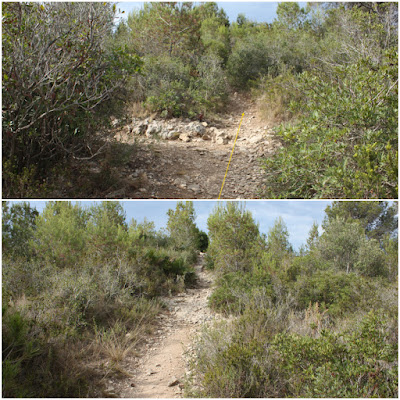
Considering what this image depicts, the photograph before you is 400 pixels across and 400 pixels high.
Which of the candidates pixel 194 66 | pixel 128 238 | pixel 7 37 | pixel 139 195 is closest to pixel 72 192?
pixel 139 195

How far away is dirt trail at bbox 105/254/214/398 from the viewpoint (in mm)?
4250

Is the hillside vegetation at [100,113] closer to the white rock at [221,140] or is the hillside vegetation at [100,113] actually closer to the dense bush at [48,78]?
the dense bush at [48,78]

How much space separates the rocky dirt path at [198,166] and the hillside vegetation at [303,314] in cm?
154

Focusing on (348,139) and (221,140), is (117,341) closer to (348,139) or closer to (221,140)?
(348,139)

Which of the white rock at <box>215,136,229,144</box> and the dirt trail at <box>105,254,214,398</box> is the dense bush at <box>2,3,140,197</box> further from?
the white rock at <box>215,136,229,144</box>

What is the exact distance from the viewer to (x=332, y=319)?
5629 millimetres

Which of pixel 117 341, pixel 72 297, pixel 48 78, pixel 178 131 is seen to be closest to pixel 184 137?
pixel 178 131

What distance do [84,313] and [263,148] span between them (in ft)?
17.2

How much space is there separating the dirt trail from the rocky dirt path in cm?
242

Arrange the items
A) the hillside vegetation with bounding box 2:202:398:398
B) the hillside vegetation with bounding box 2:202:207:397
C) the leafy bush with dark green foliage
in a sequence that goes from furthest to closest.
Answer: the leafy bush with dark green foliage < the hillside vegetation with bounding box 2:202:207:397 < the hillside vegetation with bounding box 2:202:398:398

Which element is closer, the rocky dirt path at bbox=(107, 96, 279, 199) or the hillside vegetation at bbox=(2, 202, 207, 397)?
the hillside vegetation at bbox=(2, 202, 207, 397)

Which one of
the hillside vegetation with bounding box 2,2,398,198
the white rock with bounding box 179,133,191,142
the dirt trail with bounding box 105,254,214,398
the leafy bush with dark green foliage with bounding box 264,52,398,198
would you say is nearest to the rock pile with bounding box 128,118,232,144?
the white rock with bounding box 179,133,191,142

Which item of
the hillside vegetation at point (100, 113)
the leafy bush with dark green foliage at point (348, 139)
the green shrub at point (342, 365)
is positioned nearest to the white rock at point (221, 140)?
the hillside vegetation at point (100, 113)

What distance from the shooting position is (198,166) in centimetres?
765
